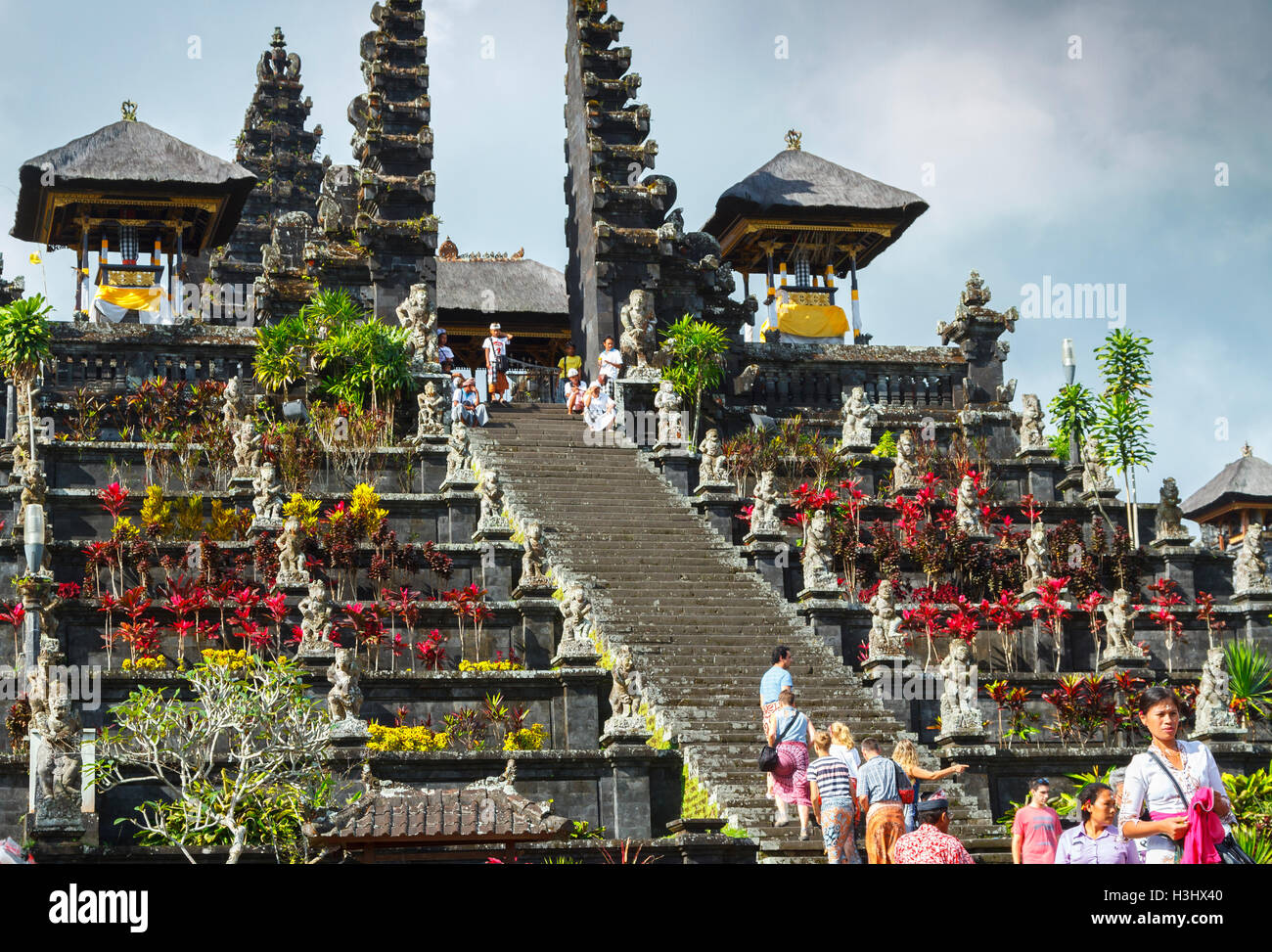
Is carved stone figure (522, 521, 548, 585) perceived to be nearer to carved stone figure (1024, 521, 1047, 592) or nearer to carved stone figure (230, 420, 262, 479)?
carved stone figure (230, 420, 262, 479)

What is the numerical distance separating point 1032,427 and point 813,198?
9059 millimetres

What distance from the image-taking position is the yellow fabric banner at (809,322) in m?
36.9

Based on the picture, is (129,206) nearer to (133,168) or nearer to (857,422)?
(133,168)

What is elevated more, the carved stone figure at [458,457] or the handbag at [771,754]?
the carved stone figure at [458,457]

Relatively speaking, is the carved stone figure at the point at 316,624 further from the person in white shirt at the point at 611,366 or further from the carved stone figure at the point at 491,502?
the person in white shirt at the point at 611,366

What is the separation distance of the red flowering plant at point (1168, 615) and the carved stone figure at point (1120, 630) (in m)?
1.74

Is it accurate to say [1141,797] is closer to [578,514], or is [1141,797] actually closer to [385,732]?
[385,732]

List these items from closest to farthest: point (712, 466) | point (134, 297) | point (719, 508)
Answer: point (719, 508)
point (712, 466)
point (134, 297)

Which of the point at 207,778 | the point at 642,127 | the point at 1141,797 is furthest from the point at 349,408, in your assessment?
the point at 1141,797

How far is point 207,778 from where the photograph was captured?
16312 mm

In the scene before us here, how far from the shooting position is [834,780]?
14305 mm

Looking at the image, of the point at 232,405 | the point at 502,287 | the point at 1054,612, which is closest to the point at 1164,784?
the point at 1054,612

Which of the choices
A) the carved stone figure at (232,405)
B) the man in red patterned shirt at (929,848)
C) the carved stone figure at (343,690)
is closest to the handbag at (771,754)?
the carved stone figure at (343,690)
